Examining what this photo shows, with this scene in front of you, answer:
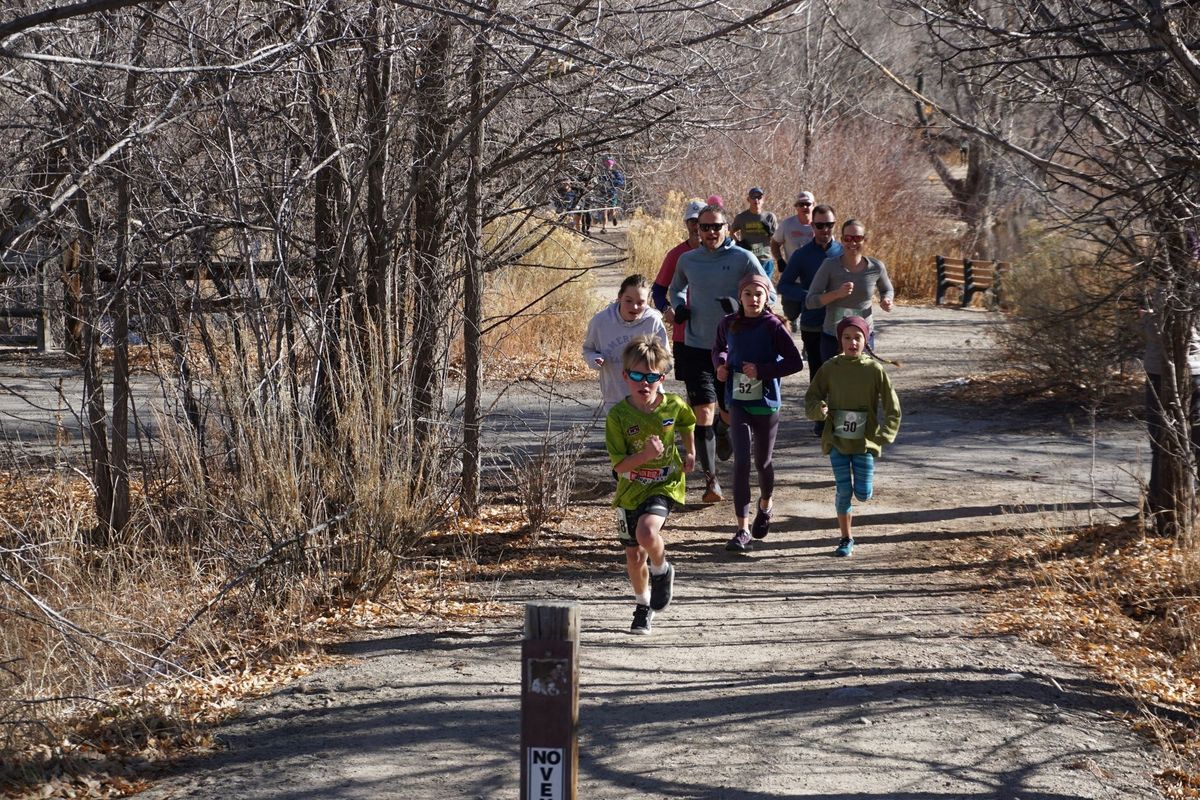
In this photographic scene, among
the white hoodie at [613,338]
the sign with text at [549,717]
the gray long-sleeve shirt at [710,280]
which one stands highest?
the gray long-sleeve shirt at [710,280]

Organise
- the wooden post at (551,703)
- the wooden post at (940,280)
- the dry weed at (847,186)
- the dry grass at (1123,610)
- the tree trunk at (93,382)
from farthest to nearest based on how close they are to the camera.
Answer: the dry weed at (847,186)
the wooden post at (940,280)
the tree trunk at (93,382)
the dry grass at (1123,610)
the wooden post at (551,703)

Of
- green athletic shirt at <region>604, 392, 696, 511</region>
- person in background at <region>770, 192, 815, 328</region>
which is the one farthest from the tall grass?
person in background at <region>770, 192, 815, 328</region>

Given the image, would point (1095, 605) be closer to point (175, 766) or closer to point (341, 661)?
point (341, 661)

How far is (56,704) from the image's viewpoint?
18.5ft

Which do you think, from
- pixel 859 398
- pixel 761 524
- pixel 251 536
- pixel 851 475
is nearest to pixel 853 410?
pixel 859 398

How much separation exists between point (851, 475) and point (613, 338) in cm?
171

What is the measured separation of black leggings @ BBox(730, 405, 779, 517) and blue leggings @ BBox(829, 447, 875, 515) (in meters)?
0.41

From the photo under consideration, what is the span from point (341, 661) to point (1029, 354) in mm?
9626

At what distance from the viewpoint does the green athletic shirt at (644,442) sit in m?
6.40

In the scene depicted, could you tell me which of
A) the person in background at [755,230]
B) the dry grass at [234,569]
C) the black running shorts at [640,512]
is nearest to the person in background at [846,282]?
the dry grass at [234,569]

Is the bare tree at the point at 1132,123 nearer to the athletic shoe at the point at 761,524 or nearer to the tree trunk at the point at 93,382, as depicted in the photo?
the athletic shoe at the point at 761,524

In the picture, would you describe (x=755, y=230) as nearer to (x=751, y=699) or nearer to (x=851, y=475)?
(x=851, y=475)

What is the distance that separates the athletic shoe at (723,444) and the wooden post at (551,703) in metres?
7.22

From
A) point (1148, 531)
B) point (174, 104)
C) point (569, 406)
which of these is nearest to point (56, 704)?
point (174, 104)
